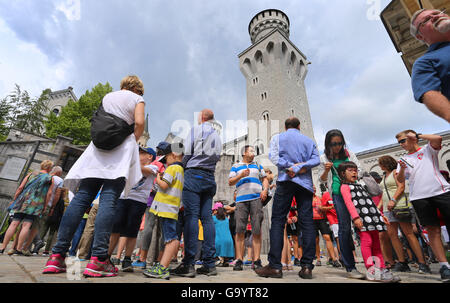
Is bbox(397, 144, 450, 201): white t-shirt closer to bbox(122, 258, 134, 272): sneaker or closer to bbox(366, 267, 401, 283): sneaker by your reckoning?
bbox(366, 267, 401, 283): sneaker

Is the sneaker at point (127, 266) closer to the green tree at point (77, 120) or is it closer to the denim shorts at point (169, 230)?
the denim shorts at point (169, 230)

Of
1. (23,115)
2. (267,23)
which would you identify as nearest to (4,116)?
(23,115)

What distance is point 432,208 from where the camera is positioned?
2607mm

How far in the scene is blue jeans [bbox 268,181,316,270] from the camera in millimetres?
2564

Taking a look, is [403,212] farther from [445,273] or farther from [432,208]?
[445,273]

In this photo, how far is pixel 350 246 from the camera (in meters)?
2.65

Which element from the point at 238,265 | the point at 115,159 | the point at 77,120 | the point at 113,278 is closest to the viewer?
the point at 113,278

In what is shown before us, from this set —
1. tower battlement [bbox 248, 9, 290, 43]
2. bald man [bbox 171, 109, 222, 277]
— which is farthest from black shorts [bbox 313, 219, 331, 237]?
tower battlement [bbox 248, 9, 290, 43]

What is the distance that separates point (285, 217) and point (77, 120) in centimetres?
2205

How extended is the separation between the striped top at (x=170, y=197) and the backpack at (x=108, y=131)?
2.10ft

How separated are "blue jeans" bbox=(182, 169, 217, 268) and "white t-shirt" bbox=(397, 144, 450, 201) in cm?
252

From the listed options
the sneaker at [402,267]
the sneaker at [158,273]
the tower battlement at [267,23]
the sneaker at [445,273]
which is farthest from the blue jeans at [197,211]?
the tower battlement at [267,23]

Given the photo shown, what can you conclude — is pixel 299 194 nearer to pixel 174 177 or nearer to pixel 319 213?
pixel 174 177
